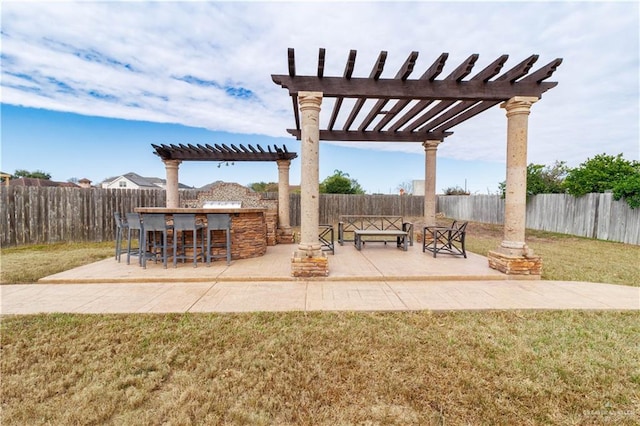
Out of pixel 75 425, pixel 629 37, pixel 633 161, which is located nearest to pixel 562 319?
pixel 75 425

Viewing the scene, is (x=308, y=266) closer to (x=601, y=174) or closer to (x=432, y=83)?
(x=432, y=83)

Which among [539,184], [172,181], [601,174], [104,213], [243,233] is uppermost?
[601,174]

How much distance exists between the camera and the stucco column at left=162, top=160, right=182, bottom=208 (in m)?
8.91

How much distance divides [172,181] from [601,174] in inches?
623

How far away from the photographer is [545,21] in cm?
531

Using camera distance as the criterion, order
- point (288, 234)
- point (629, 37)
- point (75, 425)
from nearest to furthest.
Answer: point (75, 425) → point (629, 37) → point (288, 234)

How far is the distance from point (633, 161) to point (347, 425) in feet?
50.6

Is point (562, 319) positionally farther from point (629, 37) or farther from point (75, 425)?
point (629, 37)

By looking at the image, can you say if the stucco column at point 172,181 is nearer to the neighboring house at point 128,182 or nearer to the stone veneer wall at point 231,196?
the stone veneer wall at point 231,196

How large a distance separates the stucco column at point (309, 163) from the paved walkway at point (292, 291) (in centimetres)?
80

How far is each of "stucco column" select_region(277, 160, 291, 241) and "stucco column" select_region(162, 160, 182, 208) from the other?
3499 millimetres

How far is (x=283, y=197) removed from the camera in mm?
8602

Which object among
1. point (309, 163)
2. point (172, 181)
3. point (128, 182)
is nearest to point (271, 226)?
point (309, 163)

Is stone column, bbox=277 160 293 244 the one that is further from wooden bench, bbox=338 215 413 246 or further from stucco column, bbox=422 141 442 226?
stucco column, bbox=422 141 442 226
